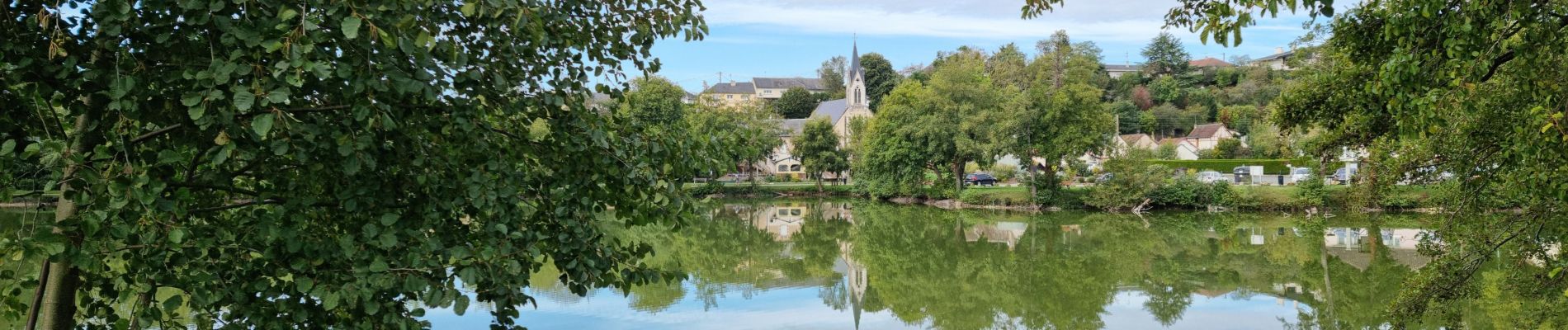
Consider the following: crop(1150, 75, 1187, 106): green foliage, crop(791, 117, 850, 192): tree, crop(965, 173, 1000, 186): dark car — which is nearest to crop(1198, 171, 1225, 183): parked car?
crop(965, 173, 1000, 186): dark car

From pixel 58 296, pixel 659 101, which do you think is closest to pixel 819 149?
pixel 659 101

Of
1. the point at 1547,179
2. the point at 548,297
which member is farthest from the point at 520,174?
the point at 548,297

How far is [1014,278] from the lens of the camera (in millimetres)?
18688

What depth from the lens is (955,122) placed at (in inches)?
1490

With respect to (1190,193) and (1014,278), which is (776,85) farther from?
(1014,278)

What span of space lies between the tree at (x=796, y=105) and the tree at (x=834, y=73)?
1442 cm

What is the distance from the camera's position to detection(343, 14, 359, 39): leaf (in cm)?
290

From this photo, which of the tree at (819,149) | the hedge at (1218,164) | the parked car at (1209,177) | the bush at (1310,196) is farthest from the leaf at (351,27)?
the tree at (819,149)

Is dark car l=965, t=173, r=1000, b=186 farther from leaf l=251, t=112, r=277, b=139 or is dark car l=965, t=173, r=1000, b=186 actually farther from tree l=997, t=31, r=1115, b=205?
leaf l=251, t=112, r=277, b=139

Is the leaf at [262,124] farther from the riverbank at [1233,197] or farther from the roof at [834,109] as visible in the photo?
the roof at [834,109]

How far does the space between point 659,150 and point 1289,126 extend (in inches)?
223

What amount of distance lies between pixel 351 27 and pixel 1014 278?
16803 mm

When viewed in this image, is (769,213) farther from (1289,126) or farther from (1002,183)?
(1289,126)

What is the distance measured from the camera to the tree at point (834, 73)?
11987 cm
